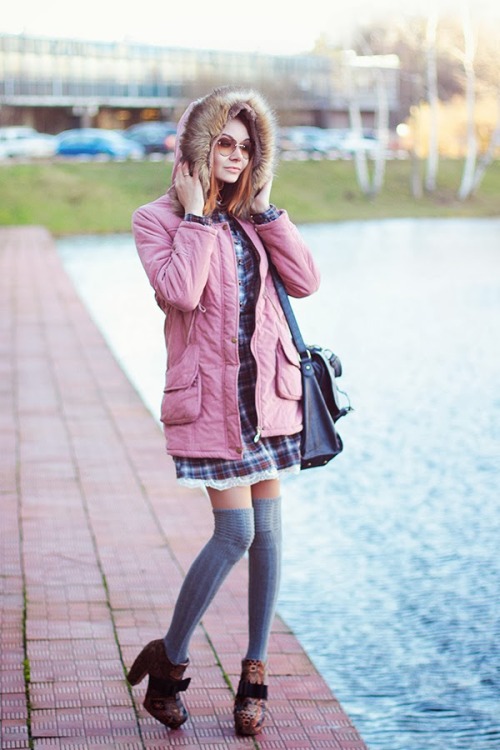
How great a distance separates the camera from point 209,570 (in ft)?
10.8

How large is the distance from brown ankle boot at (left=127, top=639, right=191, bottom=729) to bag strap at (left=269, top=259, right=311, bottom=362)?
88 cm

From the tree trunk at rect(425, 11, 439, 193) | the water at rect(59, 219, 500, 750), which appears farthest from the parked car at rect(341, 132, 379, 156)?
the water at rect(59, 219, 500, 750)

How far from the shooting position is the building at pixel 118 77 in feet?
245

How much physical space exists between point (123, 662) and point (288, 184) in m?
36.7

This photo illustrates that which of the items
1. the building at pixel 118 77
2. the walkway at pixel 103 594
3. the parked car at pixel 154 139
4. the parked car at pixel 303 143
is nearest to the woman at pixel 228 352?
the walkway at pixel 103 594

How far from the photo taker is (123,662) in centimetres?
387

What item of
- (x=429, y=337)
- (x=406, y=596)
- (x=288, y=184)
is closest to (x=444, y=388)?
(x=429, y=337)

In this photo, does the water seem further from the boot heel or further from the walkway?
the boot heel

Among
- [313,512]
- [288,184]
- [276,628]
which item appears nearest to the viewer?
[276,628]

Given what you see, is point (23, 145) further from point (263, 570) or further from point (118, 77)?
point (263, 570)

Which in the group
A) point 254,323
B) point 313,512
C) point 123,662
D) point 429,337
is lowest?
point 429,337

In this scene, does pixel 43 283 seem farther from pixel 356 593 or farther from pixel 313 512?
pixel 356 593

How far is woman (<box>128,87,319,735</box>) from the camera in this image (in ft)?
10.5

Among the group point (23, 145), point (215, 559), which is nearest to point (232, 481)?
point (215, 559)
